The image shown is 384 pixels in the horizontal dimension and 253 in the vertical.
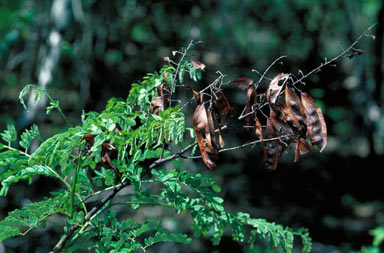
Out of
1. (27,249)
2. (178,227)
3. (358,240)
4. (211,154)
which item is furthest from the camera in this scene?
(358,240)

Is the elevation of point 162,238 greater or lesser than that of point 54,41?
lesser

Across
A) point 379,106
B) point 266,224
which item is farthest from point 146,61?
point 266,224

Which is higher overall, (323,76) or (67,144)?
(323,76)

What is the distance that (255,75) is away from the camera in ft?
17.7

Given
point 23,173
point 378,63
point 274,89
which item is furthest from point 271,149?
point 378,63

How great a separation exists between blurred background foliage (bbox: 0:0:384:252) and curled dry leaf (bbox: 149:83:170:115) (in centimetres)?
359

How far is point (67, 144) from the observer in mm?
1168

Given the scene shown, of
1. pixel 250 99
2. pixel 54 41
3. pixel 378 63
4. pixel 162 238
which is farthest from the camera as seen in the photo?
pixel 378 63

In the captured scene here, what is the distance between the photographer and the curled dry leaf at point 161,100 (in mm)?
1271

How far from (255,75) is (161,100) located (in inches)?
167

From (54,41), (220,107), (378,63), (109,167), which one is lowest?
(109,167)

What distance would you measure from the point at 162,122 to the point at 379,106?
570cm

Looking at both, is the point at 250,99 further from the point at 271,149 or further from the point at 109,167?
the point at 109,167

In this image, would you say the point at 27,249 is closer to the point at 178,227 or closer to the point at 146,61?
the point at 178,227
